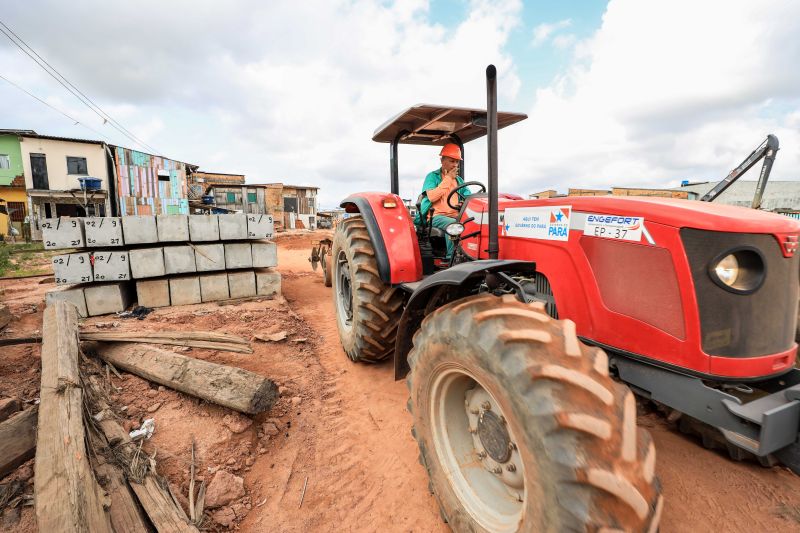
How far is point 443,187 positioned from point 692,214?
7.81 feet

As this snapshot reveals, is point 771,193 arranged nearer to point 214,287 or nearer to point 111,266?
point 214,287

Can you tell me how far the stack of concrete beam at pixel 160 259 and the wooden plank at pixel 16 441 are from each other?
406cm

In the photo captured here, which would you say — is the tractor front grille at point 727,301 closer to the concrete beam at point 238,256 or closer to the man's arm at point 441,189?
the man's arm at point 441,189

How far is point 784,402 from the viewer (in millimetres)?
1676

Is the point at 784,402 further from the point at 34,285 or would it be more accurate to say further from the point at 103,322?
the point at 34,285

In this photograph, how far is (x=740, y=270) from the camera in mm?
1785

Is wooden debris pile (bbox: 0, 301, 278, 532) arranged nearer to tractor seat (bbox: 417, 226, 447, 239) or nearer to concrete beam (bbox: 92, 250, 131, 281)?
tractor seat (bbox: 417, 226, 447, 239)

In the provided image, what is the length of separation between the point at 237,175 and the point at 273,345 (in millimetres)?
34399

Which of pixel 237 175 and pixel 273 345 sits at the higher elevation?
pixel 237 175

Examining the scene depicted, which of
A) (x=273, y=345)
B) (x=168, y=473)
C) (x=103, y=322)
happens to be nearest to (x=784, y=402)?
(x=168, y=473)

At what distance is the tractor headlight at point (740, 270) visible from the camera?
174 centimetres

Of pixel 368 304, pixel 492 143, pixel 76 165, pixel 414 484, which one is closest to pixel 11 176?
pixel 76 165

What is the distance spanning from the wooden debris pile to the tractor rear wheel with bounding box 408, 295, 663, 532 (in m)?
1.44

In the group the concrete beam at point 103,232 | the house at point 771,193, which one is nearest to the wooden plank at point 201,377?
the concrete beam at point 103,232
